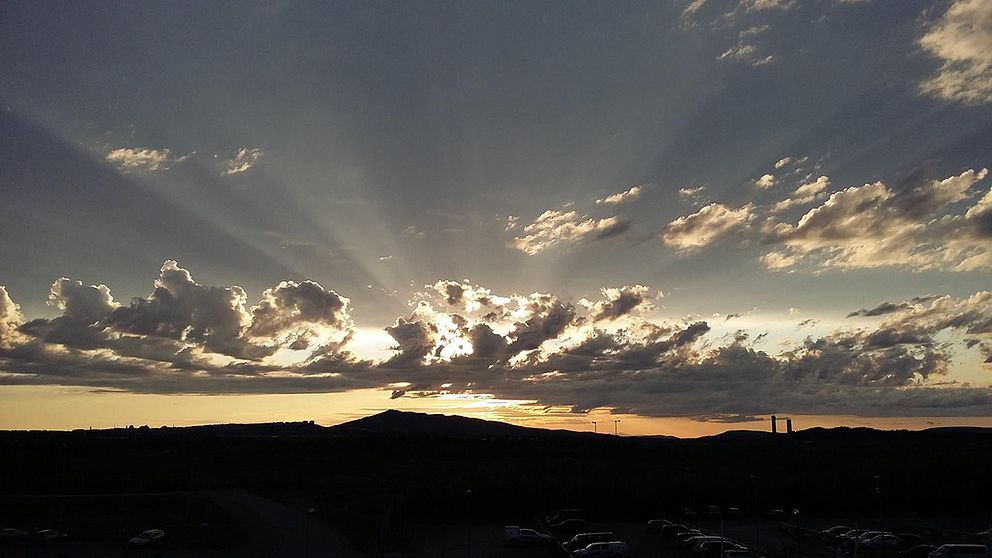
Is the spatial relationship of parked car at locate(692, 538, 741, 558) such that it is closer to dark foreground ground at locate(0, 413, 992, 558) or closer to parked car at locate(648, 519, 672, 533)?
dark foreground ground at locate(0, 413, 992, 558)

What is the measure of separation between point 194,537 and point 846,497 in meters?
68.1

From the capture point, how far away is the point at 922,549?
5522 centimetres

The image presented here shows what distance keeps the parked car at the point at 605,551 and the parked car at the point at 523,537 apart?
7845mm

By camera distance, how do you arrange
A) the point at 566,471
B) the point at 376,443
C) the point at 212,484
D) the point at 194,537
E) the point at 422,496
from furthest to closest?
the point at 376,443 < the point at 566,471 < the point at 212,484 < the point at 422,496 < the point at 194,537

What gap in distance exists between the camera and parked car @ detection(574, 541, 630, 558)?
51906mm

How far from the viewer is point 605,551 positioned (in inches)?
2060

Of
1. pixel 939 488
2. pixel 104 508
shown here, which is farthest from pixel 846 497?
pixel 104 508

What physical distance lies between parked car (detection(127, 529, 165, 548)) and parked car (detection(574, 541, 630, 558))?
33.2 metres

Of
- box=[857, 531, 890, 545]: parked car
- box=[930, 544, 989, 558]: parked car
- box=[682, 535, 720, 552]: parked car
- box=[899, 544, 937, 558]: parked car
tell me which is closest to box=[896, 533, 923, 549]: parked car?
box=[857, 531, 890, 545]: parked car

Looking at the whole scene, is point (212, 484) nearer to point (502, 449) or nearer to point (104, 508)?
point (104, 508)

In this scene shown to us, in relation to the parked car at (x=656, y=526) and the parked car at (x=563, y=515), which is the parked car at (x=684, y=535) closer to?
the parked car at (x=656, y=526)

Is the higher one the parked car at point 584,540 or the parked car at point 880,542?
the parked car at point 584,540

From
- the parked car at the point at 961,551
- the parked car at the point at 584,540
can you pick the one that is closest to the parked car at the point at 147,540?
the parked car at the point at 584,540

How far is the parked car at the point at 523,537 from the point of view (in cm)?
5959
